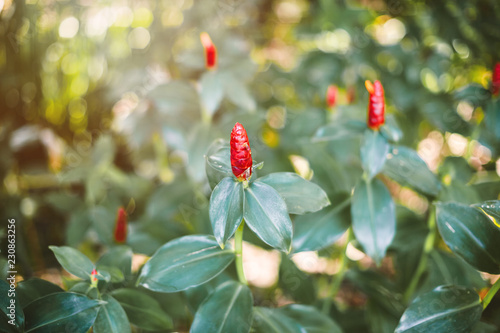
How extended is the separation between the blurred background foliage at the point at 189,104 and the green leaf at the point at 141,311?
0.60ft

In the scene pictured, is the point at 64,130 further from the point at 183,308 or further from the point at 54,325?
the point at 54,325

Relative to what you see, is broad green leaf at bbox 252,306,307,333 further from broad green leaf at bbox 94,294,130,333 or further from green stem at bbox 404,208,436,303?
green stem at bbox 404,208,436,303

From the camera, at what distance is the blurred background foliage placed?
972 millimetres

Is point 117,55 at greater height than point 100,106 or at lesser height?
greater

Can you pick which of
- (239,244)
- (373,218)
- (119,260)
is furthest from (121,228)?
(373,218)

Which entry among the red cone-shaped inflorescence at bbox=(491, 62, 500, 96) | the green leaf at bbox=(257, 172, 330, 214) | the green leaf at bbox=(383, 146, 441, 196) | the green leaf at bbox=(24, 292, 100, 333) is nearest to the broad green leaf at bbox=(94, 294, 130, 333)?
the green leaf at bbox=(24, 292, 100, 333)

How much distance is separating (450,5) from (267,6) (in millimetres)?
860

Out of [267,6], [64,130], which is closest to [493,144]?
[267,6]

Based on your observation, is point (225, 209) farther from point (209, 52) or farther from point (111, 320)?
point (209, 52)

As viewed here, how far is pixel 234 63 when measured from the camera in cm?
110

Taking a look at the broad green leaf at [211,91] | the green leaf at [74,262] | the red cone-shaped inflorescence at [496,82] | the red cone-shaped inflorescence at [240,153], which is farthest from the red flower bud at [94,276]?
the red cone-shaped inflorescence at [496,82]

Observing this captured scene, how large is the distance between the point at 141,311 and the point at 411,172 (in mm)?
586

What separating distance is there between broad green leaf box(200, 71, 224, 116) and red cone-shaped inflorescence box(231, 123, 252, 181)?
427mm

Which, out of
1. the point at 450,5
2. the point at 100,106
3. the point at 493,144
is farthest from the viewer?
the point at 100,106
